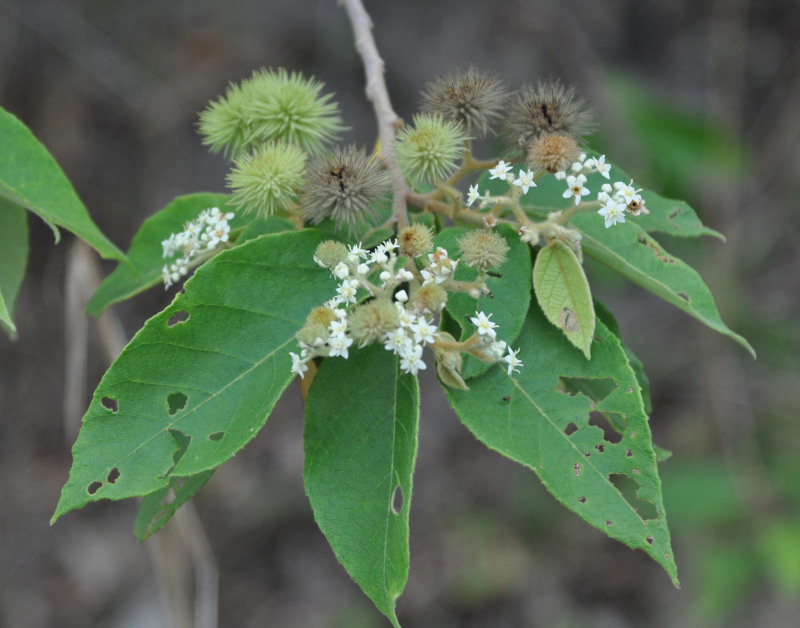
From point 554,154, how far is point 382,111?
0.57 metres

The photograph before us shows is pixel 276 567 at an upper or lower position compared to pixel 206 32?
lower

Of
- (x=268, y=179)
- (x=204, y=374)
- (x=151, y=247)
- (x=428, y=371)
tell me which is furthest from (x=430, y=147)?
(x=428, y=371)

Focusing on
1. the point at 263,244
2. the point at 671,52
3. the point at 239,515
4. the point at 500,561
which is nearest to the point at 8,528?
the point at 239,515

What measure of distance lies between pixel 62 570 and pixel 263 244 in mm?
4258

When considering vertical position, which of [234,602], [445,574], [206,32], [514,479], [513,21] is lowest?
[234,602]

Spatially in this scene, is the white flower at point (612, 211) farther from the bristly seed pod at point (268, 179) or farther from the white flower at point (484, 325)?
the bristly seed pod at point (268, 179)

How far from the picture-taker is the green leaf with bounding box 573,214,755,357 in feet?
5.57

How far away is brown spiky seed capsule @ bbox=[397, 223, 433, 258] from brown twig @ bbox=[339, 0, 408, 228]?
189 mm

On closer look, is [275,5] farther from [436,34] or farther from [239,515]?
[239,515]

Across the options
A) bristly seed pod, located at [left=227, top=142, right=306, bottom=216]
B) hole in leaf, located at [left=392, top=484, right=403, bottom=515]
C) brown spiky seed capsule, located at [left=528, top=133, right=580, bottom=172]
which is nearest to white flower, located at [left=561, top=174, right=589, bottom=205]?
brown spiky seed capsule, located at [left=528, top=133, right=580, bottom=172]

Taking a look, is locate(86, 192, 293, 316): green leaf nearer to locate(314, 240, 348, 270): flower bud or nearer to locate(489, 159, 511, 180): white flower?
locate(314, 240, 348, 270): flower bud

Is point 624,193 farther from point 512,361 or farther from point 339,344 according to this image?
point 339,344

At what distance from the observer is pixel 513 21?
5.33 metres

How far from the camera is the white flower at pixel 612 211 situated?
5.30ft
